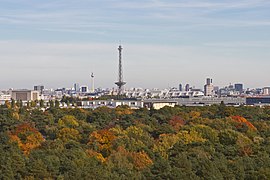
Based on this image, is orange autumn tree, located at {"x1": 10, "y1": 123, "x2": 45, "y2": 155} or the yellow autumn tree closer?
orange autumn tree, located at {"x1": 10, "y1": 123, "x2": 45, "y2": 155}

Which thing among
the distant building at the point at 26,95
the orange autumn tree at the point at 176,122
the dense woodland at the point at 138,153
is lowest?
the dense woodland at the point at 138,153

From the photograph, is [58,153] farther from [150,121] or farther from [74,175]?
[150,121]

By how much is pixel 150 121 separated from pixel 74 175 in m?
17.0

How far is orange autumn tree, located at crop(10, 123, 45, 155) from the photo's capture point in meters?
24.4

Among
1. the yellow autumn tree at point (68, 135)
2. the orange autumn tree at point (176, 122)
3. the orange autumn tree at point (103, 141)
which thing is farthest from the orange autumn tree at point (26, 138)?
the orange autumn tree at point (176, 122)

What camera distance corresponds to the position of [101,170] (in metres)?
17.5

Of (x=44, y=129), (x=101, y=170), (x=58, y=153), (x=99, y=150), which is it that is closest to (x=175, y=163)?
(x=101, y=170)

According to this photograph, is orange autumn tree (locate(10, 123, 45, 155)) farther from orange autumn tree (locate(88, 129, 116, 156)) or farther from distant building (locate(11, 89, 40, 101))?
distant building (locate(11, 89, 40, 101))

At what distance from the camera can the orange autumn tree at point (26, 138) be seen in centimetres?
2438

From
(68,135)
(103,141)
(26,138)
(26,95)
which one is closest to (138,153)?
(103,141)

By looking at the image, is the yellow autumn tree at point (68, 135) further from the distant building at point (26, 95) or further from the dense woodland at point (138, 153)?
the distant building at point (26, 95)

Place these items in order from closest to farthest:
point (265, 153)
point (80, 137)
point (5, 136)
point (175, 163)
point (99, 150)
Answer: point (175, 163) → point (265, 153) → point (99, 150) → point (5, 136) → point (80, 137)

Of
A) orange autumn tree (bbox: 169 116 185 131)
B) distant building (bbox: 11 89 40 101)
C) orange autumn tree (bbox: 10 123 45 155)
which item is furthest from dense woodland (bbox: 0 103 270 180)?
distant building (bbox: 11 89 40 101)

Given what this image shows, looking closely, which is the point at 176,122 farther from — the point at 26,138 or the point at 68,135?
the point at 26,138
